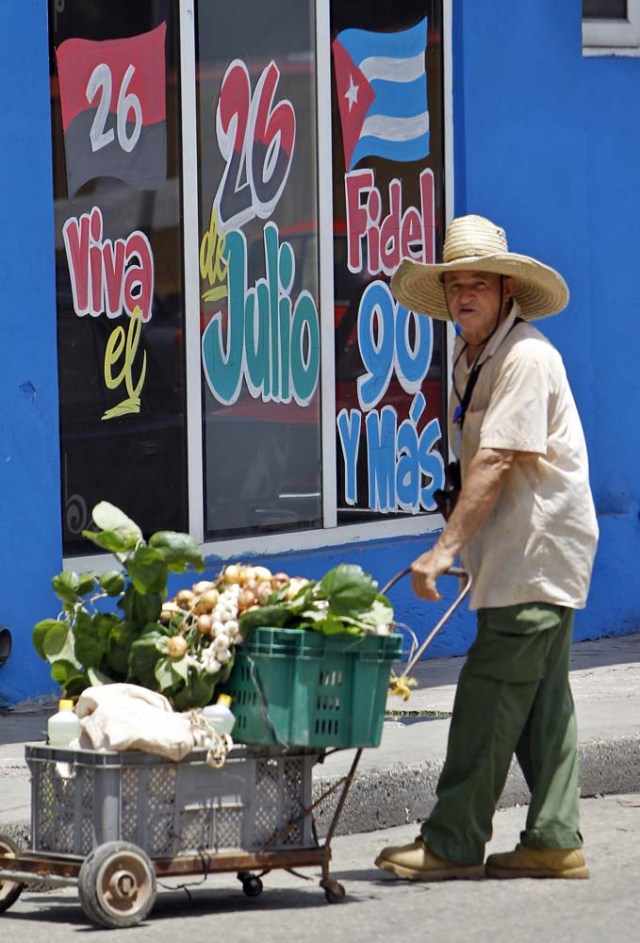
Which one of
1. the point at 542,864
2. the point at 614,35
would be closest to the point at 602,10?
the point at 614,35

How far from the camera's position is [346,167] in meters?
9.70

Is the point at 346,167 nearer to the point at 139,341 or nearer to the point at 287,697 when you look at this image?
the point at 139,341

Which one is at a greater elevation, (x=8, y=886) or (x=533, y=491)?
(x=533, y=491)

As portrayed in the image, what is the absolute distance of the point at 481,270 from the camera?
5.95 metres

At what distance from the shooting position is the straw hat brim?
5.88 metres

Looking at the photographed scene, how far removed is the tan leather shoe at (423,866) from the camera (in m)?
5.85

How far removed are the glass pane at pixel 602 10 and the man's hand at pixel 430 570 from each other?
19.7 feet

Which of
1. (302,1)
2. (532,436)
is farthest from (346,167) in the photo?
(532,436)

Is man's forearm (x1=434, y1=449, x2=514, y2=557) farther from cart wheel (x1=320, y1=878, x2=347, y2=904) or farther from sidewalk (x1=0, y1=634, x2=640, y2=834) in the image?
cart wheel (x1=320, y1=878, x2=347, y2=904)

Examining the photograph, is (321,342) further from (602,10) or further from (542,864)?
(542,864)

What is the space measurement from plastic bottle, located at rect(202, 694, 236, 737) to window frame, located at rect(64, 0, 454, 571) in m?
Answer: 3.24

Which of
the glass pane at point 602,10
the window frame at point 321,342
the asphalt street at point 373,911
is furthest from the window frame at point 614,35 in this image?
the asphalt street at point 373,911

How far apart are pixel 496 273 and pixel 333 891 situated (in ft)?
6.21

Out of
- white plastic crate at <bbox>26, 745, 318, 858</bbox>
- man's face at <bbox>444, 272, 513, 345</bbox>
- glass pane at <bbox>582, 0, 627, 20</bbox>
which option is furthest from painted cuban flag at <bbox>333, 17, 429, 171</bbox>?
white plastic crate at <bbox>26, 745, 318, 858</bbox>
